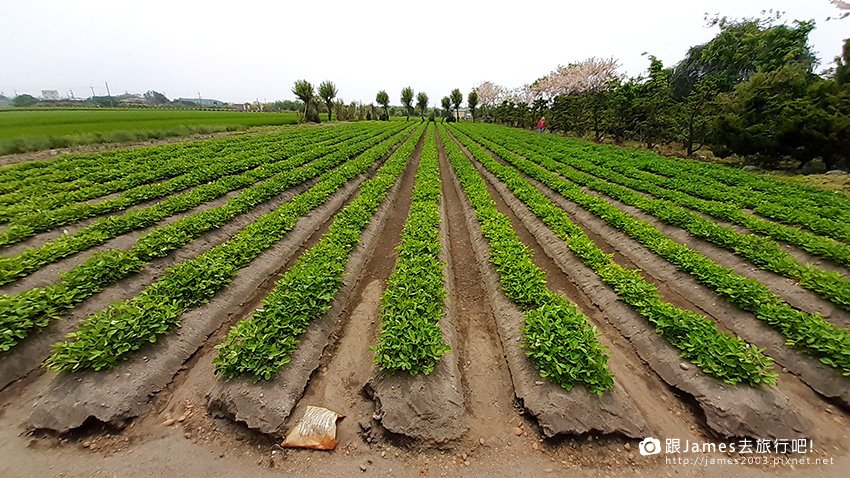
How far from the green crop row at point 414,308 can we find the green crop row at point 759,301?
5576mm

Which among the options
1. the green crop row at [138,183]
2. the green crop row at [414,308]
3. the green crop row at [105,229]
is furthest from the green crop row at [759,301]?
the green crop row at [138,183]

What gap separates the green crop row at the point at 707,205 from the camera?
7582mm

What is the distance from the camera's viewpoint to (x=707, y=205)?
1109 centimetres

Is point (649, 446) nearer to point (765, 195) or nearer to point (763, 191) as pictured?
point (765, 195)

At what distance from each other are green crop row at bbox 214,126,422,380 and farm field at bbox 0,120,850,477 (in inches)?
1.4

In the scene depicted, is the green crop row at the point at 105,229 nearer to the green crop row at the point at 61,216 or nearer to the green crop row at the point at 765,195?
the green crop row at the point at 61,216

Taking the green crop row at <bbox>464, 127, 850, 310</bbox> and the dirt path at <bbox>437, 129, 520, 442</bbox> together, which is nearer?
the dirt path at <bbox>437, 129, 520, 442</bbox>

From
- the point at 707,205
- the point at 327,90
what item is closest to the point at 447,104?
the point at 327,90

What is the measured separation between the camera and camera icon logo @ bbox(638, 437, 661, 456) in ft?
13.0

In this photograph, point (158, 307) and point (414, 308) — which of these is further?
point (414, 308)

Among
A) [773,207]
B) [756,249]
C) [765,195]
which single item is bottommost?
[756,249]

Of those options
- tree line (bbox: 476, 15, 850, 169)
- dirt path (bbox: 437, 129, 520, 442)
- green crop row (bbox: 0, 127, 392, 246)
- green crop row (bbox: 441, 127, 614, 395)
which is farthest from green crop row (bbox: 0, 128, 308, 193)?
tree line (bbox: 476, 15, 850, 169)

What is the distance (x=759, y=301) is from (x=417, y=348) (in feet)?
20.9

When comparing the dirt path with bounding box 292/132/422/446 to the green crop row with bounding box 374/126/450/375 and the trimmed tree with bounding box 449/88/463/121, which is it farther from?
the trimmed tree with bounding box 449/88/463/121
